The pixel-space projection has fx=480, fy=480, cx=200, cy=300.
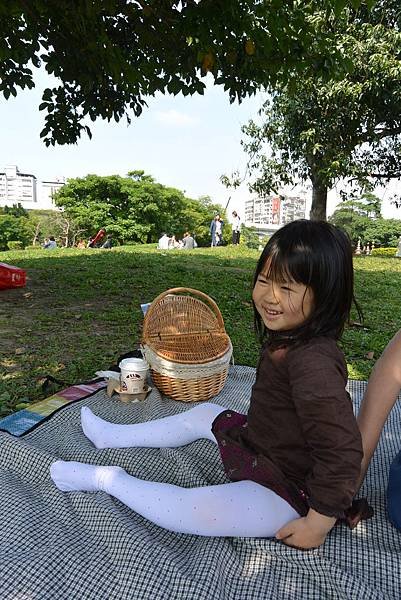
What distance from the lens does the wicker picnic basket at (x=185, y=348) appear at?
296 centimetres

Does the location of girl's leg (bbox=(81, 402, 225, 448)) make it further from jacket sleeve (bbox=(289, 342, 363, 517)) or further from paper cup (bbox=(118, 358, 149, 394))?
jacket sleeve (bbox=(289, 342, 363, 517))

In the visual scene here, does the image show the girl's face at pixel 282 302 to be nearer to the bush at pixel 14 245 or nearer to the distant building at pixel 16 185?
the bush at pixel 14 245

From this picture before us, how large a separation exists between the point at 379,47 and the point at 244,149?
4276mm

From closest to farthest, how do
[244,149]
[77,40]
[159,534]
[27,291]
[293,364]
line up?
[293,364] < [159,534] < [77,40] < [27,291] < [244,149]

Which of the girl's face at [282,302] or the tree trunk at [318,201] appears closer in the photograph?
the girl's face at [282,302]

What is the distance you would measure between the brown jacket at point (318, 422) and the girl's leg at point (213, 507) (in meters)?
0.13

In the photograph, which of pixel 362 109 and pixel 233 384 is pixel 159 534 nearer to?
pixel 233 384

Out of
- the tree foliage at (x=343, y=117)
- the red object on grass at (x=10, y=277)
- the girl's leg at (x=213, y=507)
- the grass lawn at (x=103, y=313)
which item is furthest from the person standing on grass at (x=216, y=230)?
the girl's leg at (x=213, y=507)

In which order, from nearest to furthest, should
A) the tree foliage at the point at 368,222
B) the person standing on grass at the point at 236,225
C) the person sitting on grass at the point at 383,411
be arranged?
the person sitting on grass at the point at 383,411, the person standing on grass at the point at 236,225, the tree foliage at the point at 368,222

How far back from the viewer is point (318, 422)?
146 centimetres

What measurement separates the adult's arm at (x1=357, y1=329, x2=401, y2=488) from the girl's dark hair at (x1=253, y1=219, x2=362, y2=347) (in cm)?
37

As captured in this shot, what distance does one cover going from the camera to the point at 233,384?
3.36 m

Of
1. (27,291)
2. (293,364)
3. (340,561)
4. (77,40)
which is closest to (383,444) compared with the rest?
(340,561)

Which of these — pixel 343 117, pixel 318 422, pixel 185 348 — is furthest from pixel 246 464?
pixel 343 117
